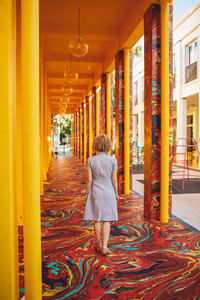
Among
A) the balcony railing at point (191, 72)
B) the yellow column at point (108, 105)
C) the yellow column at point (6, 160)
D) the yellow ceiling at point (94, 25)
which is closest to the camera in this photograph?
the yellow column at point (6, 160)

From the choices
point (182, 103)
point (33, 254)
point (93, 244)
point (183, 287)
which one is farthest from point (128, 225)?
point (182, 103)

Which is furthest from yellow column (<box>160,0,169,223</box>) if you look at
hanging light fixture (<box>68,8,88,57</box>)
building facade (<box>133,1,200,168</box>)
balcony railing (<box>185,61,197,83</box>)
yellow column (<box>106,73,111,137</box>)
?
balcony railing (<box>185,61,197,83</box>)

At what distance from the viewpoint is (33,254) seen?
6.18ft

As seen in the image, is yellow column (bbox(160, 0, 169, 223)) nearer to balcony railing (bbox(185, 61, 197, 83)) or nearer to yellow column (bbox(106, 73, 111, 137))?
yellow column (bbox(106, 73, 111, 137))

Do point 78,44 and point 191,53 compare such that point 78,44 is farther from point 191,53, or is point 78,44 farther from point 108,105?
point 191,53

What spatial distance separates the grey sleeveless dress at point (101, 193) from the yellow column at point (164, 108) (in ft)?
5.22

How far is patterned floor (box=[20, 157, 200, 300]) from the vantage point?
2.31 metres

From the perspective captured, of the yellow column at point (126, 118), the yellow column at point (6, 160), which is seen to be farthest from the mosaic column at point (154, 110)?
the yellow column at point (6, 160)

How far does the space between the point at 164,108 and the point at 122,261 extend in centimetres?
260

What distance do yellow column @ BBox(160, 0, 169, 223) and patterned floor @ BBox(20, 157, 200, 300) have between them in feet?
1.70

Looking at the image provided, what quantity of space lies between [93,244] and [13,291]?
5.35 feet

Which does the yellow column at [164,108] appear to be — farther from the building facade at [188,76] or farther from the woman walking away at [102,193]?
the building facade at [188,76]

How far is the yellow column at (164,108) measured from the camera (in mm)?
4320

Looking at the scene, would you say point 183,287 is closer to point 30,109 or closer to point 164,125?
point 30,109
